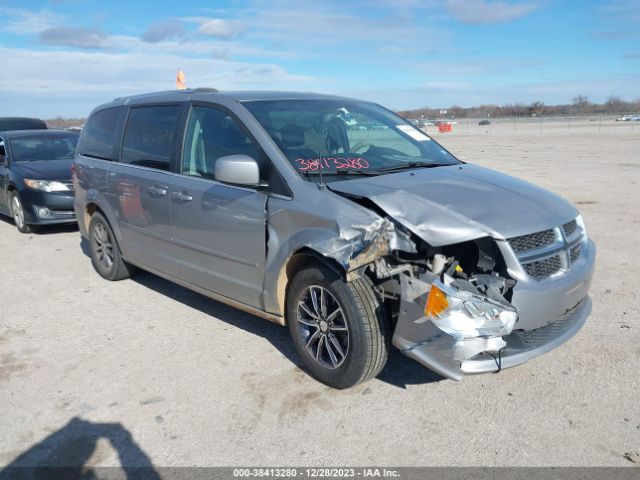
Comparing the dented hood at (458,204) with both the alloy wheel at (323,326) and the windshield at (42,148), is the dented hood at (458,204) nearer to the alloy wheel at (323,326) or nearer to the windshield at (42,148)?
the alloy wheel at (323,326)

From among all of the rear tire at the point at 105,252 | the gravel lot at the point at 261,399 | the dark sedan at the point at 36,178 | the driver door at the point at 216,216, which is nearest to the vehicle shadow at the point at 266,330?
the gravel lot at the point at 261,399

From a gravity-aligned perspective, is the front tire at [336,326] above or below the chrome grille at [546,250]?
below

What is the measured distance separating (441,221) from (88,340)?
10.3 feet

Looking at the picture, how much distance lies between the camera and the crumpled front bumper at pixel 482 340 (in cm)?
317

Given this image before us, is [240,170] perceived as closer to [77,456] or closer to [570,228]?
[77,456]

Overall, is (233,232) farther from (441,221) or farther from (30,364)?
(30,364)

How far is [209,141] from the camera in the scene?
4.59 metres

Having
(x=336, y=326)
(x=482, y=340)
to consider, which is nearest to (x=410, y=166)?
(x=336, y=326)

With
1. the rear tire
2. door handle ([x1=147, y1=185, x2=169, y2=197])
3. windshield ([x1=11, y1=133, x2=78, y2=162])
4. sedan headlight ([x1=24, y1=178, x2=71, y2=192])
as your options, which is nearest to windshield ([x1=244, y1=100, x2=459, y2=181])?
door handle ([x1=147, y1=185, x2=169, y2=197])

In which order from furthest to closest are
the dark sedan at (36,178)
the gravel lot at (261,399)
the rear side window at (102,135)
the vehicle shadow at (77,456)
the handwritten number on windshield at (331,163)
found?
the dark sedan at (36,178), the rear side window at (102,135), the handwritten number on windshield at (331,163), the gravel lot at (261,399), the vehicle shadow at (77,456)

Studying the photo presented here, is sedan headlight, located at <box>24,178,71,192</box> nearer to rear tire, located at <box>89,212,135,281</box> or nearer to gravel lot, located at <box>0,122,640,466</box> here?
rear tire, located at <box>89,212,135,281</box>

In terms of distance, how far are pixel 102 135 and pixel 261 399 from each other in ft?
12.6

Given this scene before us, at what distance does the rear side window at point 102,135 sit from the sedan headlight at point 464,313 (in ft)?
13.0

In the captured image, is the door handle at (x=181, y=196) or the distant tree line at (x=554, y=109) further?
the distant tree line at (x=554, y=109)
